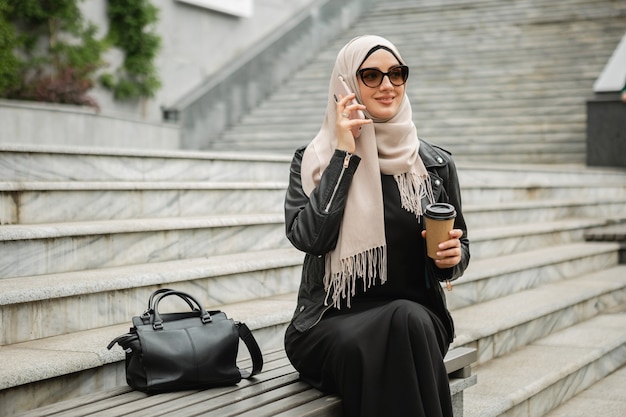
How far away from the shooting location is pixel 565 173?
31.4 feet

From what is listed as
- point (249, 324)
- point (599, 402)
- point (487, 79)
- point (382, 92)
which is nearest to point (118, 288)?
point (249, 324)

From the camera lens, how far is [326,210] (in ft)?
9.78

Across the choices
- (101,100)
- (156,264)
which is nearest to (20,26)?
(101,100)

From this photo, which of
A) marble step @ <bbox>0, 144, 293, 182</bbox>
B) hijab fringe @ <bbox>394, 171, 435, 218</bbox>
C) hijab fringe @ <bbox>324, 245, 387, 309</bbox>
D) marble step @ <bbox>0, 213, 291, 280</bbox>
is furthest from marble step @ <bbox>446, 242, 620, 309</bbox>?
hijab fringe @ <bbox>324, 245, 387, 309</bbox>

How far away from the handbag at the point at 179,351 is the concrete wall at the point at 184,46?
33.6 ft

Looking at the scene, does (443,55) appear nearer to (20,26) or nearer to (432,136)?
(432,136)

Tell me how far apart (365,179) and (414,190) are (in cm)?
21

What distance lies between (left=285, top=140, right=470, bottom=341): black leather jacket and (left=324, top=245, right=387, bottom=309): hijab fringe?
0.05 meters

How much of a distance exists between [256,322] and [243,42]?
12.9 metres

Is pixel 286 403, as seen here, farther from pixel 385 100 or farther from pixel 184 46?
pixel 184 46

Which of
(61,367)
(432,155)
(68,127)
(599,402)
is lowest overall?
(599,402)

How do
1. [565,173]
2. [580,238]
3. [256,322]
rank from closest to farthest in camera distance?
[256,322] < [580,238] < [565,173]

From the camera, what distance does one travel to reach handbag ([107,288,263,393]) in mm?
2848

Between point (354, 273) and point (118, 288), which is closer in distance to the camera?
point (354, 273)
